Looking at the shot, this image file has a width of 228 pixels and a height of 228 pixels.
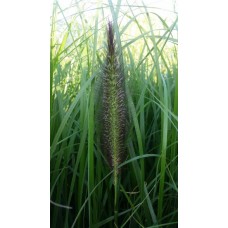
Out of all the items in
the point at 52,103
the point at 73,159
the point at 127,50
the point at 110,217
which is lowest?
the point at 110,217

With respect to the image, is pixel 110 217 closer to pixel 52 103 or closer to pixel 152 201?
pixel 152 201

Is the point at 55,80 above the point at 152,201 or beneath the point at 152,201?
above

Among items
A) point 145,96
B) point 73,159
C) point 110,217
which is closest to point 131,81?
point 145,96

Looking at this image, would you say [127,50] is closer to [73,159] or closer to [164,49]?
[164,49]

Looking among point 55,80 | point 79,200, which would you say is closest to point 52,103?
point 55,80

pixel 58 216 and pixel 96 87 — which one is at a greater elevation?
pixel 96 87

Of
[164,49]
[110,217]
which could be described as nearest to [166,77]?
[164,49]
